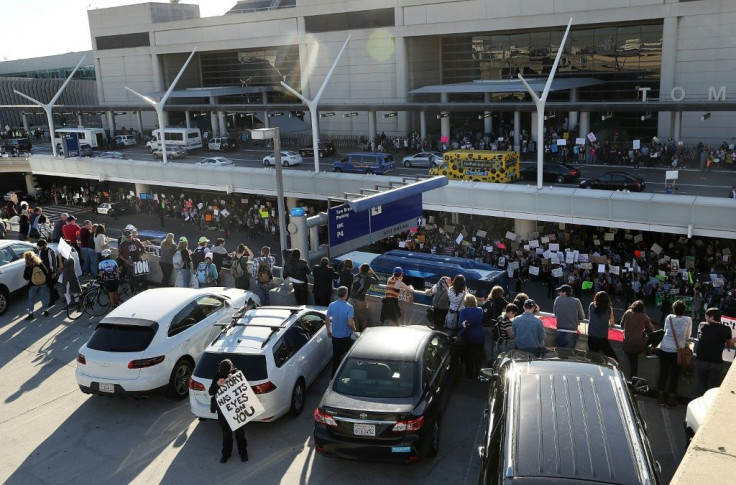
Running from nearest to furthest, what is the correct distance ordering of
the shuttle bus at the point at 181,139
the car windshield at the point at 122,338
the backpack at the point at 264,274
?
the car windshield at the point at 122,338
the backpack at the point at 264,274
the shuttle bus at the point at 181,139

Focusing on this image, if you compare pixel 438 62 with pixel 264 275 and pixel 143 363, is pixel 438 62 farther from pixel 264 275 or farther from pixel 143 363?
pixel 143 363

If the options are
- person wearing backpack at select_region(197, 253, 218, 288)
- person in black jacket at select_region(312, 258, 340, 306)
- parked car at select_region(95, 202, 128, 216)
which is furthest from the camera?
parked car at select_region(95, 202, 128, 216)

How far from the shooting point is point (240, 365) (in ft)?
30.5

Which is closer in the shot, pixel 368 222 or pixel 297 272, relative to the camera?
pixel 297 272

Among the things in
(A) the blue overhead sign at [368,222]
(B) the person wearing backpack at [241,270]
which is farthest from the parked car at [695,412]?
(B) the person wearing backpack at [241,270]

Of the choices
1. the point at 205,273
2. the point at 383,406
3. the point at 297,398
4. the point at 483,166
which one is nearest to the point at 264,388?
the point at 297,398

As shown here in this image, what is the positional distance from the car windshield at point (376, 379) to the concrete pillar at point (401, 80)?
156ft

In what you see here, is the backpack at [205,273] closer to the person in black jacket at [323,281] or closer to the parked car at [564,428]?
the person in black jacket at [323,281]

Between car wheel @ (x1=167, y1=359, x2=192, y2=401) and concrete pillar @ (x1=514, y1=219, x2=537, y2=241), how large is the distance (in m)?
18.6

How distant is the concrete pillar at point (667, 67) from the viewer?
42.2m

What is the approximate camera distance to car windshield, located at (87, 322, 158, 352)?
10.4 meters

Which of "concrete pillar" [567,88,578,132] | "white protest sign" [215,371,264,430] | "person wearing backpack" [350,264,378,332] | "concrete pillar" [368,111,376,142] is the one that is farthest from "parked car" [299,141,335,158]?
"white protest sign" [215,371,264,430]

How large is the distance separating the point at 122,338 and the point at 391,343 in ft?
14.5

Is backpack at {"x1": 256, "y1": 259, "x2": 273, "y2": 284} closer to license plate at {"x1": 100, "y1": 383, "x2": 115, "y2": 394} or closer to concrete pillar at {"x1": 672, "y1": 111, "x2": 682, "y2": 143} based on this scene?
license plate at {"x1": 100, "y1": 383, "x2": 115, "y2": 394}
